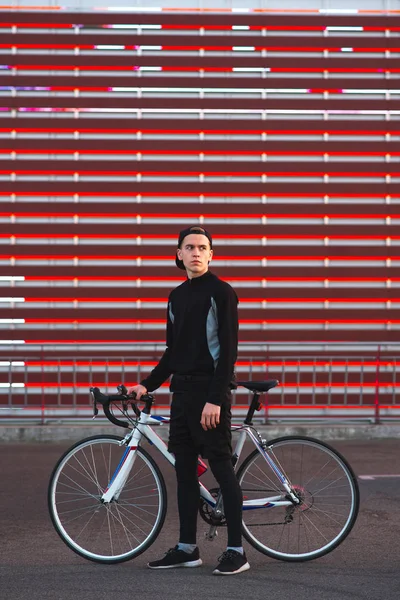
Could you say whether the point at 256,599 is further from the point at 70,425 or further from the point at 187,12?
the point at 187,12

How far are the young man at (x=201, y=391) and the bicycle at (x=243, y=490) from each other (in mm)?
115

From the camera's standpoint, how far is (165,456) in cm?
436

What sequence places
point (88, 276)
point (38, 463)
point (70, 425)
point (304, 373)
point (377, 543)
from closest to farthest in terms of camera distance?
point (377, 543) < point (38, 463) < point (70, 425) < point (304, 373) < point (88, 276)

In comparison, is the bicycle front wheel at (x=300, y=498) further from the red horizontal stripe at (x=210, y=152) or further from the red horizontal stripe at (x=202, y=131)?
the red horizontal stripe at (x=202, y=131)

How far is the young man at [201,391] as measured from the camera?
13.6 feet

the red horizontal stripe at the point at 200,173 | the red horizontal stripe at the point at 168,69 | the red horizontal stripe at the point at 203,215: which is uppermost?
the red horizontal stripe at the point at 168,69

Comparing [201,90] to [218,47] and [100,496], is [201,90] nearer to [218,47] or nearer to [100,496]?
[218,47]

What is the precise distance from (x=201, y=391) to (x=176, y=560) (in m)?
0.96

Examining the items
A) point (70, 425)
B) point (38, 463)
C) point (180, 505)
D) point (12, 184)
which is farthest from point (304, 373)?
point (180, 505)

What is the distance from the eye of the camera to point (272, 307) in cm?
1109

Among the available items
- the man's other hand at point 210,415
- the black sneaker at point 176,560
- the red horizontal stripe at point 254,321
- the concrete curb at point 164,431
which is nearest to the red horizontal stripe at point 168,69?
the red horizontal stripe at point 254,321

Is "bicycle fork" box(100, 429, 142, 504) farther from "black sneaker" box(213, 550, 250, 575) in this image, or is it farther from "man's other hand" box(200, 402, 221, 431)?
"black sneaker" box(213, 550, 250, 575)

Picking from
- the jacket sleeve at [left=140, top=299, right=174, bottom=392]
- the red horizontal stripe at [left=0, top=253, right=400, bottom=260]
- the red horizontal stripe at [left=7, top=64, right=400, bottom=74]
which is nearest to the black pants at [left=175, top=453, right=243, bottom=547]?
the jacket sleeve at [left=140, top=299, right=174, bottom=392]

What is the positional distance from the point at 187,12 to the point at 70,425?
19.6 ft
